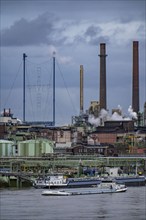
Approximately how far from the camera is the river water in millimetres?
47844

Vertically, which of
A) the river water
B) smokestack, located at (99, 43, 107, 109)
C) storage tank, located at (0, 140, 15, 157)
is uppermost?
smokestack, located at (99, 43, 107, 109)

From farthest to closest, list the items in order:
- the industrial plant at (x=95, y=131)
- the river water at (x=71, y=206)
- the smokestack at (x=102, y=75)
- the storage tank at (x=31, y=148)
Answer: the smokestack at (x=102, y=75) < the industrial plant at (x=95, y=131) < the storage tank at (x=31, y=148) < the river water at (x=71, y=206)

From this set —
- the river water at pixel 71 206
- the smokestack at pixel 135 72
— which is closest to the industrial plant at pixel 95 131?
the smokestack at pixel 135 72

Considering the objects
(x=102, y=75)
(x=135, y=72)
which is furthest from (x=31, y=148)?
(x=135, y=72)

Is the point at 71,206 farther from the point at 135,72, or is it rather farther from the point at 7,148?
the point at 135,72

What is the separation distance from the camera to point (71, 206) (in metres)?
54.2

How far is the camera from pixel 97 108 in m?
136

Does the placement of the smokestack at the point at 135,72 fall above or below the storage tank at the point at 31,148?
above

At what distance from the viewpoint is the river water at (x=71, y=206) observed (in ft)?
157

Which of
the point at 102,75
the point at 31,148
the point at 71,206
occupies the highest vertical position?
the point at 102,75

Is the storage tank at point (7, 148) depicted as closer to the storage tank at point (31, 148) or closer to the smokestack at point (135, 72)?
the storage tank at point (31, 148)

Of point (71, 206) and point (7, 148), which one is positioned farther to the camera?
point (7, 148)

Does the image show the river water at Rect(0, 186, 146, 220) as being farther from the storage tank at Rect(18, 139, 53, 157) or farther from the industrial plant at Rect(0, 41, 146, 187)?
the industrial plant at Rect(0, 41, 146, 187)

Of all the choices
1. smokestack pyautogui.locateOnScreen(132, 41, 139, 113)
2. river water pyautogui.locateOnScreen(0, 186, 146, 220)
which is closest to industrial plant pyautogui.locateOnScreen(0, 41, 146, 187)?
smokestack pyautogui.locateOnScreen(132, 41, 139, 113)
